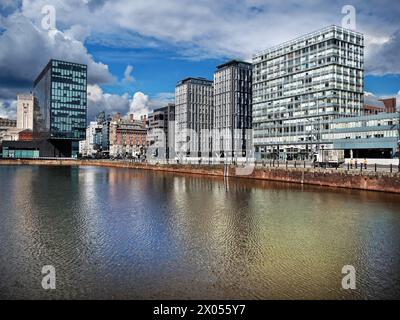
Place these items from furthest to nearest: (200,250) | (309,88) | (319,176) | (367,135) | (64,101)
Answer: (64,101) < (309,88) < (367,135) < (319,176) < (200,250)

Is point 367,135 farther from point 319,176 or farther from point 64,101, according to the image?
point 64,101

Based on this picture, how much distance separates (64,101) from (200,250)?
627 feet

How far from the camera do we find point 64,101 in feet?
643

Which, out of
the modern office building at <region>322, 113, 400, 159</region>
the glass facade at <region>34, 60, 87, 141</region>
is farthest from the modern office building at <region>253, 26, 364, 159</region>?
the glass facade at <region>34, 60, 87, 141</region>

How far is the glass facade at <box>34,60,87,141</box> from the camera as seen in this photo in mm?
192750

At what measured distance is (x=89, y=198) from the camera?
49.9 metres

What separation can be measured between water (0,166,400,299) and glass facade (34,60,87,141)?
162 metres

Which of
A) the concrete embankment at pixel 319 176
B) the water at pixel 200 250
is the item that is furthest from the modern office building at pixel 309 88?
the water at pixel 200 250

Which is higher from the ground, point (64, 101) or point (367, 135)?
point (64, 101)

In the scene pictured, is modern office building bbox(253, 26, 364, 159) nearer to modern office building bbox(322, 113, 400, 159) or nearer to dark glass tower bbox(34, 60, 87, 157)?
Answer: modern office building bbox(322, 113, 400, 159)

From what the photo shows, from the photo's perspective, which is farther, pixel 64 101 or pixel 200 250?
pixel 64 101

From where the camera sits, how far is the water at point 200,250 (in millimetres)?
17156

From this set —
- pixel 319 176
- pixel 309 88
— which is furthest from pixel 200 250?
pixel 309 88
